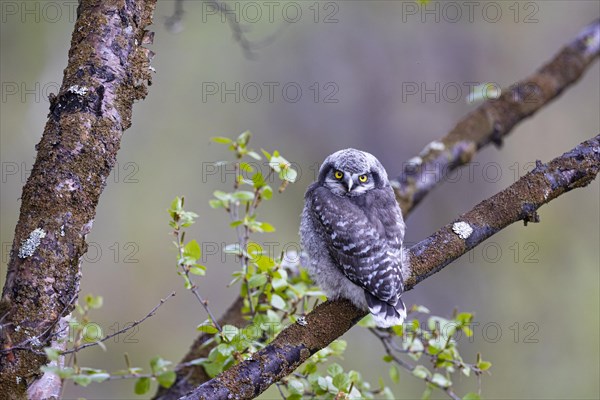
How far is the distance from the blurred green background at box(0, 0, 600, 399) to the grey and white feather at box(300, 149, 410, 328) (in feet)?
11.4

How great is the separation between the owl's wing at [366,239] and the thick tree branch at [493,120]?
1.09m

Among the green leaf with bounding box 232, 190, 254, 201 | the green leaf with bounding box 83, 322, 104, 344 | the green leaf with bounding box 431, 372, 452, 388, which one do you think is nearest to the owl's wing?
the green leaf with bounding box 431, 372, 452, 388

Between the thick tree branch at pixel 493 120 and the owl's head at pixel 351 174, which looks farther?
the thick tree branch at pixel 493 120

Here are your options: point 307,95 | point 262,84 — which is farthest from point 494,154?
point 262,84

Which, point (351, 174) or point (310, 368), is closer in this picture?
point (310, 368)

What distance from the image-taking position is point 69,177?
Answer: 2664 mm

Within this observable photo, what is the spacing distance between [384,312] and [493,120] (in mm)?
2804

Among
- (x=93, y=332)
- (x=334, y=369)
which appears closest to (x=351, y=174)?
(x=334, y=369)

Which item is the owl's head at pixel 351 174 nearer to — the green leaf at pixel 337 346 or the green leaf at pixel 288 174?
the green leaf at pixel 288 174

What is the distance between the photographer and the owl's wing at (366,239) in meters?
3.44

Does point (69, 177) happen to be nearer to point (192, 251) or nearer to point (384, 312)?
point (192, 251)

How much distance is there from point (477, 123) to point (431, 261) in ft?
8.96

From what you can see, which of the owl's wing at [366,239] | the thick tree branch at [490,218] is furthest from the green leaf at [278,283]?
the owl's wing at [366,239]

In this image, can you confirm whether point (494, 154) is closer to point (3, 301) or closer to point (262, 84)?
point (262, 84)
